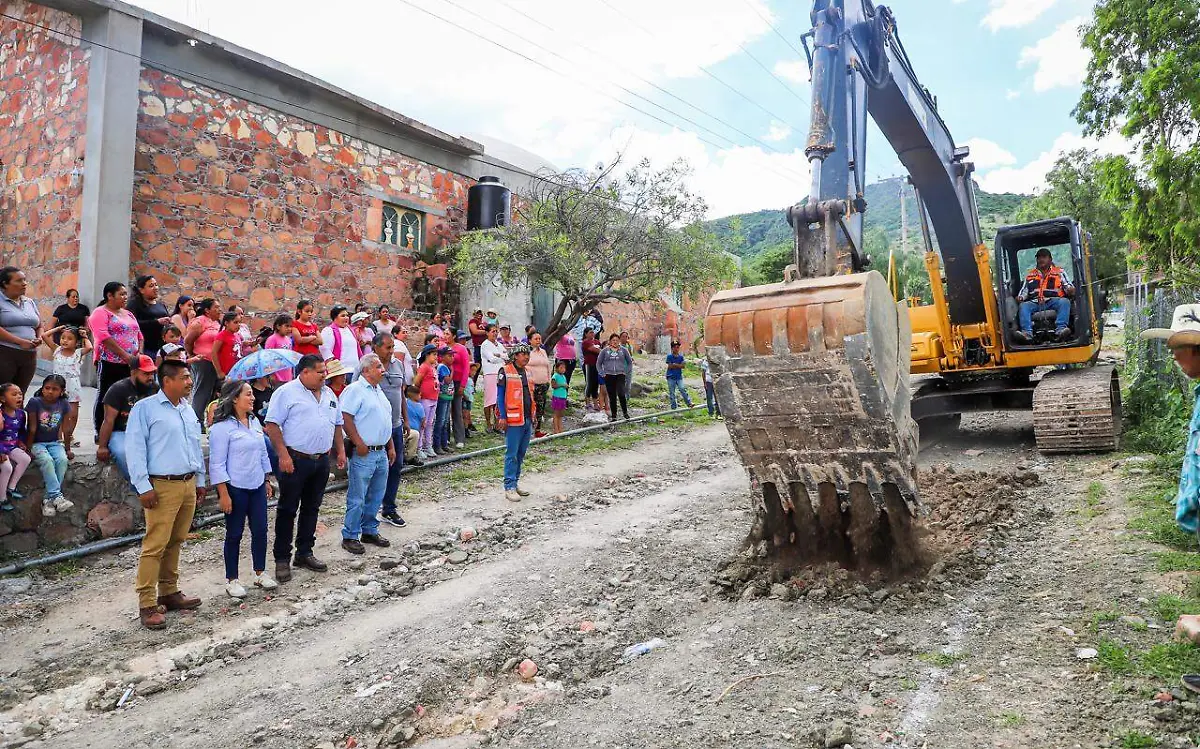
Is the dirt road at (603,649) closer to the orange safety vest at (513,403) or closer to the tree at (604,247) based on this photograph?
the orange safety vest at (513,403)

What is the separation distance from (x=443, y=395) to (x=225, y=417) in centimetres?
475

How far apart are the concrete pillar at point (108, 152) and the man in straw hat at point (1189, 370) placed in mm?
11490

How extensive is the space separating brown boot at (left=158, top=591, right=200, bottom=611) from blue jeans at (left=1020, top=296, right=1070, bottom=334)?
9529 mm

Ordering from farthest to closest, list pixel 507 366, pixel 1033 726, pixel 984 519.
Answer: pixel 507 366 < pixel 984 519 < pixel 1033 726

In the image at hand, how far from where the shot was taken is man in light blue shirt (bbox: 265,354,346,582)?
5824 mm

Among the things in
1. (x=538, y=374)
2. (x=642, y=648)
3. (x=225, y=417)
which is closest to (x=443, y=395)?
(x=538, y=374)

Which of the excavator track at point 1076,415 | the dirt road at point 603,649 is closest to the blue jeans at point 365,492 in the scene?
the dirt road at point 603,649

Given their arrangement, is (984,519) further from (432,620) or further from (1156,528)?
(432,620)

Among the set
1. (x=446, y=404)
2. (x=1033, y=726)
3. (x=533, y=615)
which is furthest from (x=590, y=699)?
(x=446, y=404)

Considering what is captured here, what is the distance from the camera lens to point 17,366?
21.1ft

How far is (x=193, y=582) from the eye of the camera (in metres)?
5.74

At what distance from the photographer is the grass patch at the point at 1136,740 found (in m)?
2.89

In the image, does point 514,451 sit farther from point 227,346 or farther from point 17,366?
point 17,366

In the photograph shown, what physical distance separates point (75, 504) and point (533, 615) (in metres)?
4.28
